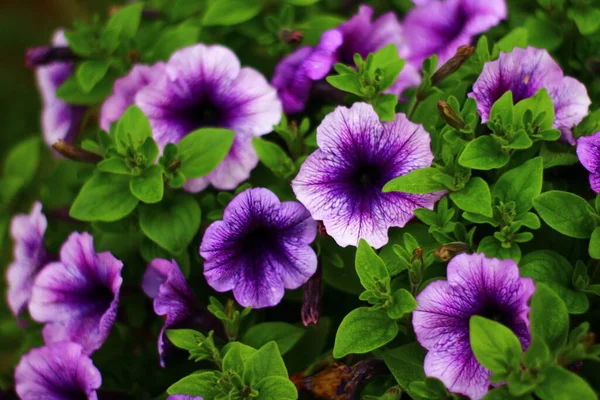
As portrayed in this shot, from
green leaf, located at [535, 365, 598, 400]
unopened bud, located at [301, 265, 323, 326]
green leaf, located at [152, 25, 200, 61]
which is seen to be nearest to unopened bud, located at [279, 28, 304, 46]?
green leaf, located at [152, 25, 200, 61]

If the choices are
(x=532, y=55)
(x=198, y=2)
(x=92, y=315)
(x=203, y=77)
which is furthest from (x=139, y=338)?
(x=532, y=55)

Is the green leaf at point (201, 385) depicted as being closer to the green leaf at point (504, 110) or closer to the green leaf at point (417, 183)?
the green leaf at point (417, 183)

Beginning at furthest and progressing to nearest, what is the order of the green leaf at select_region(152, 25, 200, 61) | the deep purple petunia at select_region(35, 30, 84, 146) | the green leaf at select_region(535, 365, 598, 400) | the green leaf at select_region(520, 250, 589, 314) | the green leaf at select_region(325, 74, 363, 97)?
the deep purple petunia at select_region(35, 30, 84, 146) → the green leaf at select_region(152, 25, 200, 61) → the green leaf at select_region(325, 74, 363, 97) → the green leaf at select_region(520, 250, 589, 314) → the green leaf at select_region(535, 365, 598, 400)

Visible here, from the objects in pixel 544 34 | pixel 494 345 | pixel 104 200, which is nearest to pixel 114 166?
pixel 104 200

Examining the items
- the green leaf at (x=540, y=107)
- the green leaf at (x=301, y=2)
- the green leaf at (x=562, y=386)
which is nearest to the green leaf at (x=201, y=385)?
the green leaf at (x=562, y=386)

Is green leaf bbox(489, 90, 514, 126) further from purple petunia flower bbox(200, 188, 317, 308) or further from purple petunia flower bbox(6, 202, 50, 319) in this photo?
purple petunia flower bbox(6, 202, 50, 319)

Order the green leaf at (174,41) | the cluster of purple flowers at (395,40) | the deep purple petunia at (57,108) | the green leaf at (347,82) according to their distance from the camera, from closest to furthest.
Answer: the green leaf at (347,82), the cluster of purple flowers at (395,40), the green leaf at (174,41), the deep purple petunia at (57,108)

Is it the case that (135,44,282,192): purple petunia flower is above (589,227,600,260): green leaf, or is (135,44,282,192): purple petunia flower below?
above
